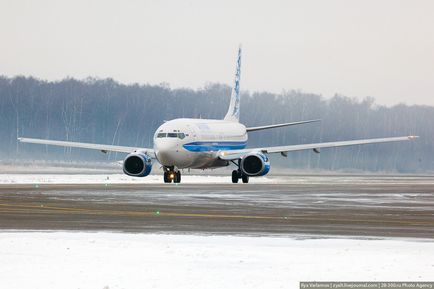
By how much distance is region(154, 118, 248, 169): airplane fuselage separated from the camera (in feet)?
182

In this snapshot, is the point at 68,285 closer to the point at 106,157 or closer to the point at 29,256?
the point at 29,256

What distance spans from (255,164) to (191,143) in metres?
4.23

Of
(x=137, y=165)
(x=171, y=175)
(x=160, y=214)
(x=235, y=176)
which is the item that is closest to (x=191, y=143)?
(x=171, y=175)

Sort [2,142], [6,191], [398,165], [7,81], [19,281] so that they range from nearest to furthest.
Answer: [19,281], [6,191], [398,165], [2,142], [7,81]

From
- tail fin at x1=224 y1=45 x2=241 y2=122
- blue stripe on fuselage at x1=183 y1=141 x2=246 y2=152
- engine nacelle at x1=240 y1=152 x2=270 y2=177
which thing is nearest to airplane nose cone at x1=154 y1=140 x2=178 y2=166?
blue stripe on fuselage at x1=183 y1=141 x2=246 y2=152

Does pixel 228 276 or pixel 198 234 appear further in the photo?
pixel 198 234

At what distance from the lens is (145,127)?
14538 cm

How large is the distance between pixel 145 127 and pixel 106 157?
1797 centimetres

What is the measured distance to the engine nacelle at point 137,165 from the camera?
56812 mm

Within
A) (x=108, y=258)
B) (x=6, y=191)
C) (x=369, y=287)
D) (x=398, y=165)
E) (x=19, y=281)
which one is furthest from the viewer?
(x=398, y=165)

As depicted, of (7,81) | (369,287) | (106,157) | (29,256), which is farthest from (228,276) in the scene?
(7,81)

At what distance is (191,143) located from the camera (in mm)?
57062

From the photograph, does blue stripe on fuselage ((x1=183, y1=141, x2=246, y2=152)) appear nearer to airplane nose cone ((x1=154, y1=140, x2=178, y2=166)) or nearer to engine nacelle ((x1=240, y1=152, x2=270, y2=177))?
airplane nose cone ((x1=154, y1=140, x2=178, y2=166))

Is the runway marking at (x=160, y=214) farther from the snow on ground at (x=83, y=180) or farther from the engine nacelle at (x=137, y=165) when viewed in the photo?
the engine nacelle at (x=137, y=165)
